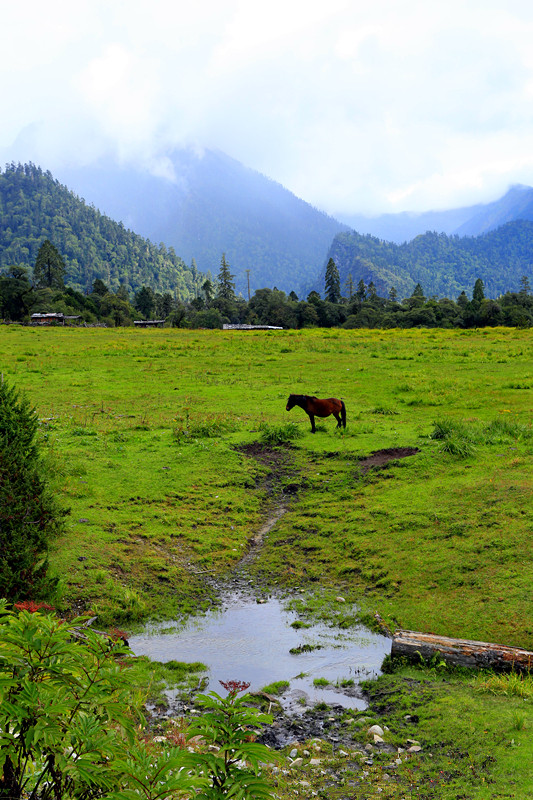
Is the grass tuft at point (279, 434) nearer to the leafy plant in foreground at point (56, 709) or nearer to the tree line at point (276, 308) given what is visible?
the leafy plant in foreground at point (56, 709)

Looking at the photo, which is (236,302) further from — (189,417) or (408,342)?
(189,417)

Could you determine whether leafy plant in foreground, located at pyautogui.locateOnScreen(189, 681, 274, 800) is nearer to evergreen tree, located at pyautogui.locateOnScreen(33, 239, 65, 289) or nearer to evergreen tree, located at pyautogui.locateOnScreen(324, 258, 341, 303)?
evergreen tree, located at pyautogui.locateOnScreen(324, 258, 341, 303)

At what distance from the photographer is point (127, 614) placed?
9477mm

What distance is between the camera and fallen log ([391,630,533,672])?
741 centimetres

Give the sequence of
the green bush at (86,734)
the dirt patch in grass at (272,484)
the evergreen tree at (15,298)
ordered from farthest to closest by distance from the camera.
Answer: the evergreen tree at (15,298) → the dirt patch in grass at (272,484) → the green bush at (86,734)

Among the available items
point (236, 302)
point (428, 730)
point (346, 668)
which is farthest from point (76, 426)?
point (236, 302)

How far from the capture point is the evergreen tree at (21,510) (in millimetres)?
8484

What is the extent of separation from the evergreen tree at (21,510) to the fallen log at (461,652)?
18.1ft

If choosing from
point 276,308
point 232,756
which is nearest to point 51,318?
point 276,308

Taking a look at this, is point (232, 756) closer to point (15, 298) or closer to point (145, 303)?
point (15, 298)

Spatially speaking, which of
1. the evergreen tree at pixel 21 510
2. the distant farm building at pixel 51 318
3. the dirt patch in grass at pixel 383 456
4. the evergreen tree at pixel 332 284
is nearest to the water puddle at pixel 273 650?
the evergreen tree at pixel 21 510

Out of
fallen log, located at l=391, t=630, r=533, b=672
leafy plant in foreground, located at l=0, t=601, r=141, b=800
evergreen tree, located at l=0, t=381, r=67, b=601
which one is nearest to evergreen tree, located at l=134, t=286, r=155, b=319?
evergreen tree, located at l=0, t=381, r=67, b=601

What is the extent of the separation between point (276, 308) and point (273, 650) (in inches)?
4124

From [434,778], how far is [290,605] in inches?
184
